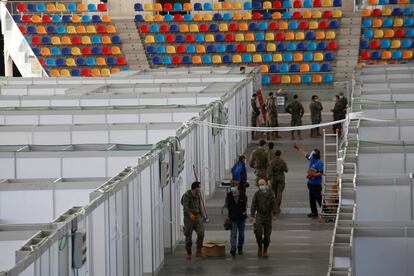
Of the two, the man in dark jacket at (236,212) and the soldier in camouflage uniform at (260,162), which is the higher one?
the soldier in camouflage uniform at (260,162)

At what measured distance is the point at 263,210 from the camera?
20531 millimetres

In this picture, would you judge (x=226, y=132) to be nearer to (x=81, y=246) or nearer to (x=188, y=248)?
(x=188, y=248)

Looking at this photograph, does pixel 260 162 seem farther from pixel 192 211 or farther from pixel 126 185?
pixel 126 185

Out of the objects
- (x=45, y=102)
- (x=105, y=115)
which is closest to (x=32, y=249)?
(x=105, y=115)

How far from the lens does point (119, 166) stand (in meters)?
20.2

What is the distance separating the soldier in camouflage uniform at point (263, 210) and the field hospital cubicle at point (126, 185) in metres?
1.54

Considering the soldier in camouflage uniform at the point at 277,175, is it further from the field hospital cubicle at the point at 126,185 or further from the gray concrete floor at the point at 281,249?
the field hospital cubicle at the point at 126,185

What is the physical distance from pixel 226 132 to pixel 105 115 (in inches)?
222

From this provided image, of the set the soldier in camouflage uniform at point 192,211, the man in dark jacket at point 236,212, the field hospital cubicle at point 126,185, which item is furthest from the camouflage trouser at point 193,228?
the man in dark jacket at point 236,212

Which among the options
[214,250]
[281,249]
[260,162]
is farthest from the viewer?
[260,162]

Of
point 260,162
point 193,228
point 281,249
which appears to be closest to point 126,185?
point 193,228

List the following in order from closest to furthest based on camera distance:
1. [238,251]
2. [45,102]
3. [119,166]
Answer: [119,166] < [238,251] < [45,102]

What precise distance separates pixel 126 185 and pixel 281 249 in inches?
217

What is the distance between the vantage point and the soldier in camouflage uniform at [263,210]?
20453 millimetres
